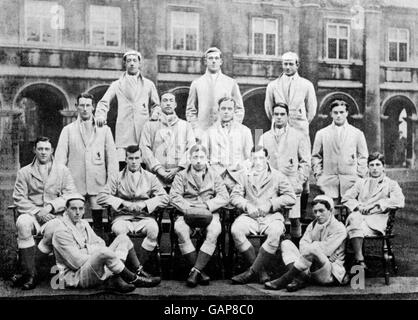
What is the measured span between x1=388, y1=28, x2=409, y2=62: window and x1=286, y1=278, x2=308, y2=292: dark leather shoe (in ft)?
11.3

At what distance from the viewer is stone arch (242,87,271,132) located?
7.18m

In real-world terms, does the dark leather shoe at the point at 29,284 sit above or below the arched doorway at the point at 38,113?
below

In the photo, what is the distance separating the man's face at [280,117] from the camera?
19.0ft

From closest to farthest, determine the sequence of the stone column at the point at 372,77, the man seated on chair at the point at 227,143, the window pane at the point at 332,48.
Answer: the man seated on chair at the point at 227,143, the stone column at the point at 372,77, the window pane at the point at 332,48

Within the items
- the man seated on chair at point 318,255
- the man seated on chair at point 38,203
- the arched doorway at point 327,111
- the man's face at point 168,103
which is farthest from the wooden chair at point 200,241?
the arched doorway at point 327,111

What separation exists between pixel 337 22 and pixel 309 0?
1.57ft

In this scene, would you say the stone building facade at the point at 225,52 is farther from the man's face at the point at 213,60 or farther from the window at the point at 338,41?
the man's face at the point at 213,60

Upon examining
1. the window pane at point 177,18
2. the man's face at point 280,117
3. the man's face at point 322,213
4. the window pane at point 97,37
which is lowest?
the man's face at point 322,213

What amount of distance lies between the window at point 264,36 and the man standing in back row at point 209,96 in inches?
51.4

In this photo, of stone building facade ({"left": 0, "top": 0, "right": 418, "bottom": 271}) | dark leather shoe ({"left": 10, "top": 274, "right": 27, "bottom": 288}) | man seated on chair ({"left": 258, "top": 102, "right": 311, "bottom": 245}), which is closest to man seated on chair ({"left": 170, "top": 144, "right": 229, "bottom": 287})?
man seated on chair ({"left": 258, "top": 102, "right": 311, "bottom": 245})

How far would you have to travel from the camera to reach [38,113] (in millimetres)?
7941

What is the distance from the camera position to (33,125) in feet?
23.2

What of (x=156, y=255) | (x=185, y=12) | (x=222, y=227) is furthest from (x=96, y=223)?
(x=185, y=12)

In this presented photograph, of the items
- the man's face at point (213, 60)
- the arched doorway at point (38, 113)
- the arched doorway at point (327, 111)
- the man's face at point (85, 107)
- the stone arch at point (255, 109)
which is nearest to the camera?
the man's face at point (85, 107)
